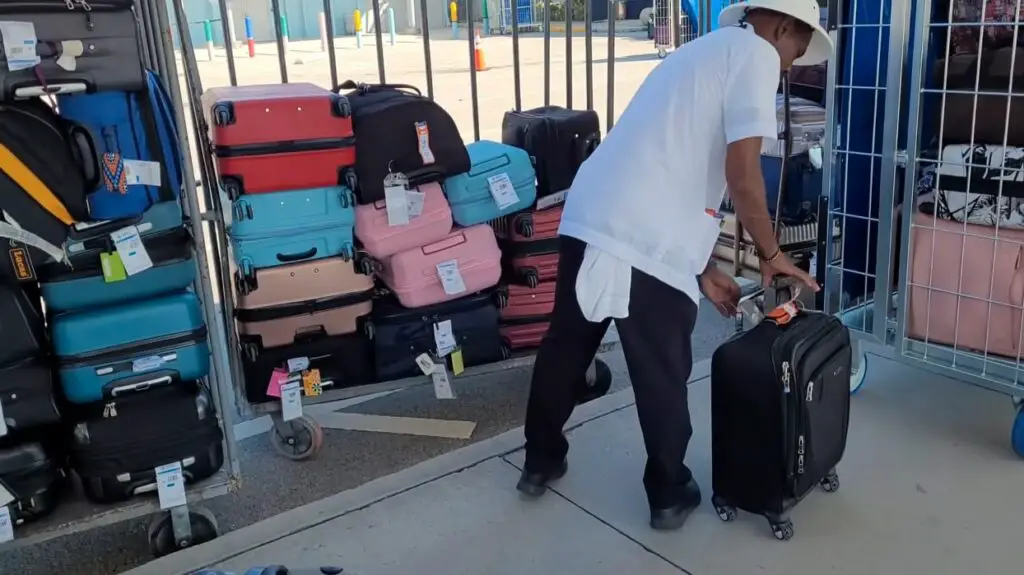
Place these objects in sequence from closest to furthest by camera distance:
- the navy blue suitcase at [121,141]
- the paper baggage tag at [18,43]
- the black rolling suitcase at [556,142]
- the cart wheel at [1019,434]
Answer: the paper baggage tag at [18,43] < the navy blue suitcase at [121,141] < the cart wheel at [1019,434] < the black rolling suitcase at [556,142]

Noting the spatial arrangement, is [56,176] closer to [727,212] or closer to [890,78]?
[890,78]

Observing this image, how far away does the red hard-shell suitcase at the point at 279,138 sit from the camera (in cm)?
275

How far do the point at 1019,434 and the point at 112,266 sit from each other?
9.01 feet

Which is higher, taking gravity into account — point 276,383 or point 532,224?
point 532,224

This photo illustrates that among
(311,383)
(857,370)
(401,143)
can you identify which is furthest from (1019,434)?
(311,383)

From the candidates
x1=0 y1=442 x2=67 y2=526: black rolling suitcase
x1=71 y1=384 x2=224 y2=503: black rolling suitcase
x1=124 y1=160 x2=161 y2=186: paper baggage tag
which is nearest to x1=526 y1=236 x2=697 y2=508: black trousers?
x1=71 y1=384 x2=224 y2=503: black rolling suitcase

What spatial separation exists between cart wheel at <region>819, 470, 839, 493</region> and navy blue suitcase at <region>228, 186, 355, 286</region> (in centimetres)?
170

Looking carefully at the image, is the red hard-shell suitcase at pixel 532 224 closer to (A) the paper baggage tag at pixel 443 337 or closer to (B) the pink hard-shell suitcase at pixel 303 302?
(A) the paper baggage tag at pixel 443 337

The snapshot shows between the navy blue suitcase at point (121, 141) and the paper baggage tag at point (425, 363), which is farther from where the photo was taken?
the paper baggage tag at point (425, 363)

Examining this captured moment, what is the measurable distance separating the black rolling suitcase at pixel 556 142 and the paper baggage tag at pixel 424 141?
1.74ft

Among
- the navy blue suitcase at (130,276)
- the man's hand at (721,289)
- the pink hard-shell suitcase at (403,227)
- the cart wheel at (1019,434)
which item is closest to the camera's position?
the navy blue suitcase at (130,276)

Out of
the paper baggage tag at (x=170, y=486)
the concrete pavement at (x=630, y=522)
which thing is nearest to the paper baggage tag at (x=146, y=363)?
the paper baggage tag at (x=170, y=486)

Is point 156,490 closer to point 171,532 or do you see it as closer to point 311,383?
point 171,532

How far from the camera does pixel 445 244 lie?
3.20 m
